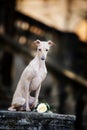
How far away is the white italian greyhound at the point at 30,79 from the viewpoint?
8008mm

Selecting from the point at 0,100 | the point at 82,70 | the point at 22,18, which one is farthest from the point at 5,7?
the point at 0,100

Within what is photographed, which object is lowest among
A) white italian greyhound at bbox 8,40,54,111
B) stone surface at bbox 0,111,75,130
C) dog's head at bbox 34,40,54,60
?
stone surface at bbox 0,111,75,130

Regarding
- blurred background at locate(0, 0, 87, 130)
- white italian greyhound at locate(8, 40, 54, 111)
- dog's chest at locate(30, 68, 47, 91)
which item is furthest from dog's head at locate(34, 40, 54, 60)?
blurred background at locate(0, 0, 87, 130)

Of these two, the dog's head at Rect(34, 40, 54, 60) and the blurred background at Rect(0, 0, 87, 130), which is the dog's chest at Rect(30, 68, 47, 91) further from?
the blurred background at Rect(0, 0, 87, 130)

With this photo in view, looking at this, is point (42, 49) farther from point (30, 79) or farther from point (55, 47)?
point (55, 47)

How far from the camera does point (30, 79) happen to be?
8.02 m

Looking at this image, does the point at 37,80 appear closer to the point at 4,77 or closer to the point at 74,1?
the point at 4,77

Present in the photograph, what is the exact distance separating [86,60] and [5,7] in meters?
2.56

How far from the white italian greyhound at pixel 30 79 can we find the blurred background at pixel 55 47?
5949 mm

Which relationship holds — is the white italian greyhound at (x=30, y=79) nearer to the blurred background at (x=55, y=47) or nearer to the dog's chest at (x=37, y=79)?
the dog's chest at (x=37, y=79)

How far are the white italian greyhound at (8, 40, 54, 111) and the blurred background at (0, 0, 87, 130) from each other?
234 inches

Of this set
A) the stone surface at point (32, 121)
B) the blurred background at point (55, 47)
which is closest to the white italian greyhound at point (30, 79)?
the stone surface at point (32, 121)

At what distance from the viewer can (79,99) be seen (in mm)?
14992

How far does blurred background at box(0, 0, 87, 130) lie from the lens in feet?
50.4
